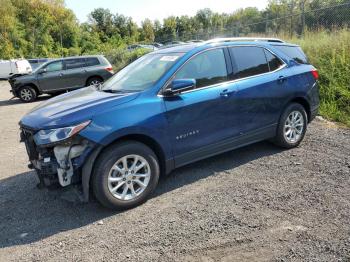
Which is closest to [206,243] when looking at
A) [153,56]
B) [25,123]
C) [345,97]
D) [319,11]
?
[25,123]

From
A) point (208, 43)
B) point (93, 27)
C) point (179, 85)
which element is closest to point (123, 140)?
point (179, 85)

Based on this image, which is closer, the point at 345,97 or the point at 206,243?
the point at 206,243

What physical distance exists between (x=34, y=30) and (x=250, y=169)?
4596 cm

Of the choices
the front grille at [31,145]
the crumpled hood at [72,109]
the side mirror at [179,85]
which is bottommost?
the front grille at [31,145]

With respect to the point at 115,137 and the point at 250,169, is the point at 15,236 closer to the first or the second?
the point at 115,137

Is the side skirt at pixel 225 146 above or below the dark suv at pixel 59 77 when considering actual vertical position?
below

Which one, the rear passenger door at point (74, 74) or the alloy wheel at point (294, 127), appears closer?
the alloy wheel at point (294, 127)

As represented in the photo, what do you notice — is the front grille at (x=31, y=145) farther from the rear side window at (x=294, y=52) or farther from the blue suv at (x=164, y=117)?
the rear side window at (x=294, y=52)

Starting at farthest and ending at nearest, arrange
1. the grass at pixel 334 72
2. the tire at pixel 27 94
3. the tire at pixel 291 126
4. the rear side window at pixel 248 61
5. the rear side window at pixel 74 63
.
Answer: the rear side window at pixel 74 63 → the tire at pixel 27 94 → the grass at pixel 334 72 → the tire at pixel 291 126 → the rear side window at pixel 248 61

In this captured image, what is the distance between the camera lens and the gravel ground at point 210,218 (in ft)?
10.9

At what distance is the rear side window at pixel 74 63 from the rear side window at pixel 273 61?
35.7 ft

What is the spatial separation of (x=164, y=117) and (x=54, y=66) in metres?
11.7

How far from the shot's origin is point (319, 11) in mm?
13148

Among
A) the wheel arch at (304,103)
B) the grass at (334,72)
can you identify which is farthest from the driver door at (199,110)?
the grass at (334,72)
